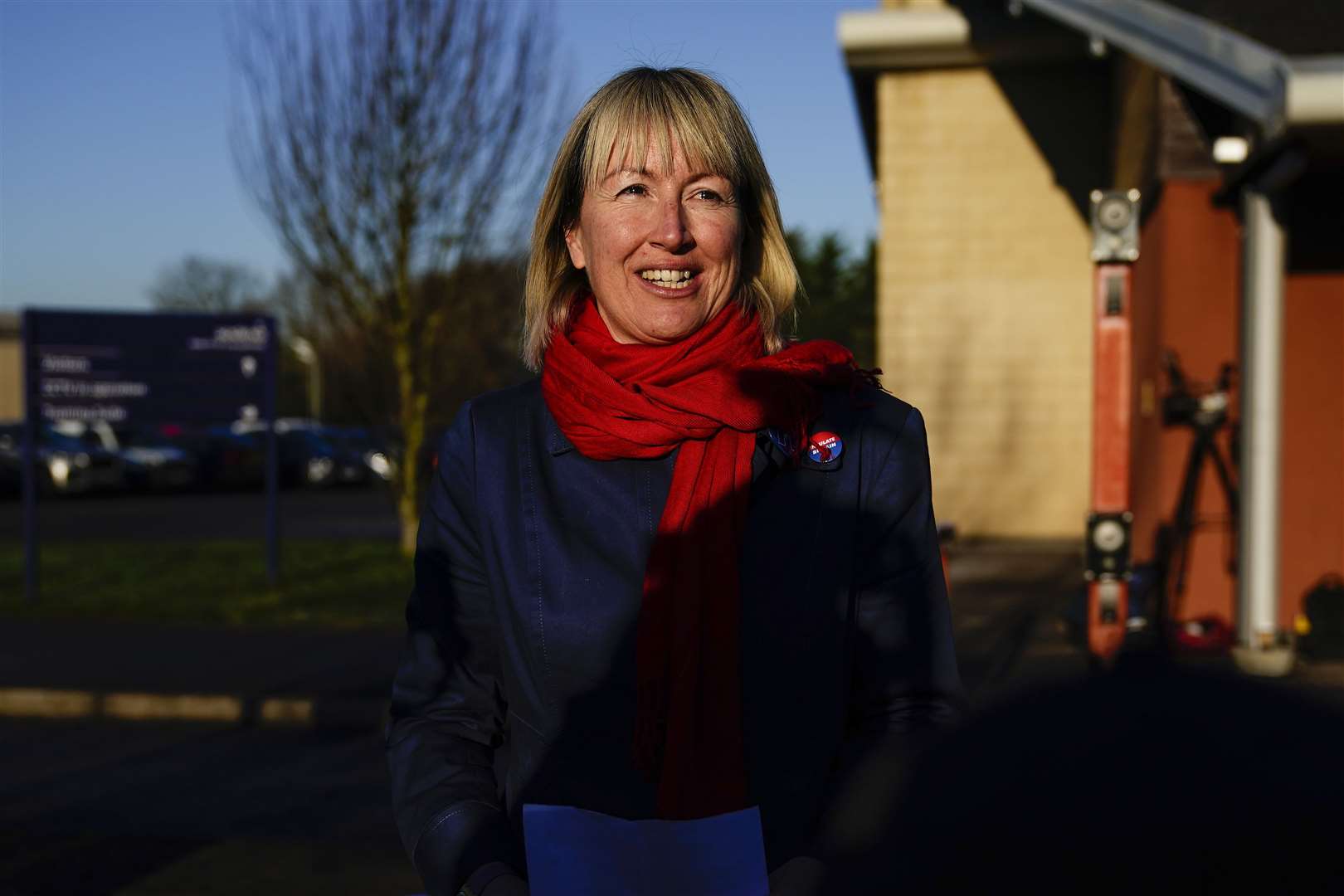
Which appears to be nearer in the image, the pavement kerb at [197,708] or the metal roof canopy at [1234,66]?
the metal roof canopy at [1234,66]

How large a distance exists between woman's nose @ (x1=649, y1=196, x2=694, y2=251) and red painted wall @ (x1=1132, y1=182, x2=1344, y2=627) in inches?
321

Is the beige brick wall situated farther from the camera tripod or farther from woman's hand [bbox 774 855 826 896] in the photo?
woman's hand [bbox 774 855 826 896]

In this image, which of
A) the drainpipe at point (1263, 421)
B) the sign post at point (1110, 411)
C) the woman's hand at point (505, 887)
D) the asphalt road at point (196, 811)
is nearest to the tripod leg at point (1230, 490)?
the drainpipe at point (1263, 421)

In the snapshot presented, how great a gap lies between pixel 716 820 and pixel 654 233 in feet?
2.42

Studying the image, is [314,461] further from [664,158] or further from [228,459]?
[664,158]

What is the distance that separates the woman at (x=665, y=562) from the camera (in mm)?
1649

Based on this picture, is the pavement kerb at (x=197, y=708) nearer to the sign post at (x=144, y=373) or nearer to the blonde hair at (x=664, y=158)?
the sign post at (x=144, y=373)

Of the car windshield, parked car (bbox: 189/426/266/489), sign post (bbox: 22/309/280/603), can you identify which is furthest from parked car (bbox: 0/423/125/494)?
sign post (bbox: 22/309/280/603)

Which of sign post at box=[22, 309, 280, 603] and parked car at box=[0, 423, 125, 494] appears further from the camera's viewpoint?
parked car at box=[0, 423, 125, 494]

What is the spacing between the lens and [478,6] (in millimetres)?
15078

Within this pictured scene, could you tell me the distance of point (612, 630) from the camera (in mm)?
1704

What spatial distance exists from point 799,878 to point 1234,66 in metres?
7.54

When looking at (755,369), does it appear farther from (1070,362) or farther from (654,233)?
(1070,362)

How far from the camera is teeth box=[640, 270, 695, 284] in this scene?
190cm
